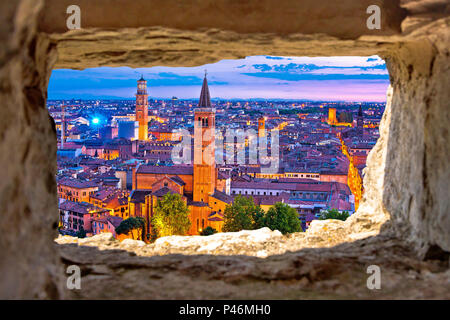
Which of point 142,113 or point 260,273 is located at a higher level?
point 142,113

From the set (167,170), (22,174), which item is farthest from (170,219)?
(22,174)

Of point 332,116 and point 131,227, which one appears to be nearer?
point 131,227

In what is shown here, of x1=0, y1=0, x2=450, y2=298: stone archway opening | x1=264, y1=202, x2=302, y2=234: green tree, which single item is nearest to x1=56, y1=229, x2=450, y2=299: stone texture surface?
x1=0, y1=0, x2=450, y2=298: stone archway opening

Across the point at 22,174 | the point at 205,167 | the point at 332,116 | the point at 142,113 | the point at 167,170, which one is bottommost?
the point at 167,170

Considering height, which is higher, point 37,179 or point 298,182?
point 37,179

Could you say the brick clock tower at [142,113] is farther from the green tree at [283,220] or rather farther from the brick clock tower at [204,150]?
the green tree at [283,220]

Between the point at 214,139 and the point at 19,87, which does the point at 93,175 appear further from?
the point at 19,87

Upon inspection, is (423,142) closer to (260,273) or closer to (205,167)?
(260,273)
